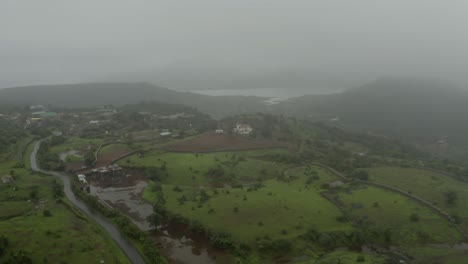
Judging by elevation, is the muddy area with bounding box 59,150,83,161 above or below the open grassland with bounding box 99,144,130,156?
below

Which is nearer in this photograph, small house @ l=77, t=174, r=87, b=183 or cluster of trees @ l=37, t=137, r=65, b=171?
small house @ l=77, t=174, r=87, b=183

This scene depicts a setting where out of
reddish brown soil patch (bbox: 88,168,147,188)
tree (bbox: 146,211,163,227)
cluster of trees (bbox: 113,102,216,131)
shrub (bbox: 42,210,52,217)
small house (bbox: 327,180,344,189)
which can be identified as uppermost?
cluster of trees (bbox: 113,102,216,131)

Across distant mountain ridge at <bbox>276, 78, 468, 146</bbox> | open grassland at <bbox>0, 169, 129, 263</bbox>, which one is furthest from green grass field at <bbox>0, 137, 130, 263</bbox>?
distant mountain ridge at <bbox>276, 78, 468, 146</bbox>

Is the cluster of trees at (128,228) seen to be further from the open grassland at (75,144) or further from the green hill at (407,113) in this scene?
the green hill at (407,113)

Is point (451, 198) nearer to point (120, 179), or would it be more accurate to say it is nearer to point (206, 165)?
point (206, 165)

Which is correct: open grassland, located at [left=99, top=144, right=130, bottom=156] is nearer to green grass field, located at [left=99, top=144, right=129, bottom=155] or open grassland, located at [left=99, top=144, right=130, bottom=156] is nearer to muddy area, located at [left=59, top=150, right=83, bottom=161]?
green grass field, located at [left=99, top=144, right=129, bottom=155]

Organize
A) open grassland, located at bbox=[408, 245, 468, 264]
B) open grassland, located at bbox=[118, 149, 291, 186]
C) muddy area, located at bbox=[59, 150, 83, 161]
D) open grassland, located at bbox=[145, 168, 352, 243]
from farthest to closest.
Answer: muddy area, located at bbox=[59, 150, 83, 161] → open grassland, located at bbox=[118, 149, 291, 186] → open grassland, located at bbox=[145, 168, 352, 243] → open grassland, located at bbox=[408, 245, 468, 264]

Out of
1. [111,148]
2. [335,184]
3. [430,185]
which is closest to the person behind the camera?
[430,185]

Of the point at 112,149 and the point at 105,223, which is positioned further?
the point at 112,149

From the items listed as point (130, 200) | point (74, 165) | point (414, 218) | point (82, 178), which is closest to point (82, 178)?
point (82, 178)
